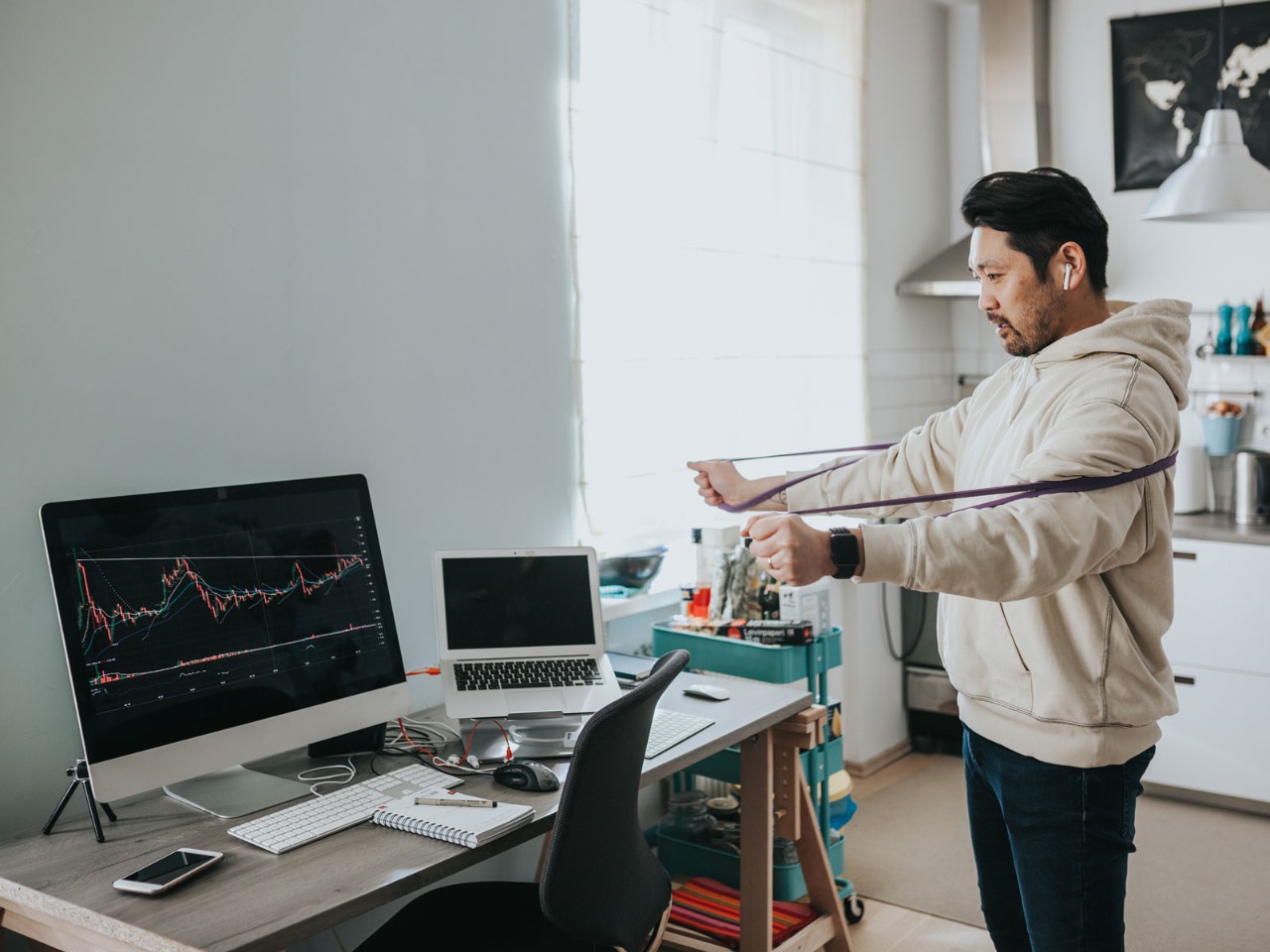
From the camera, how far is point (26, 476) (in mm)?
1933

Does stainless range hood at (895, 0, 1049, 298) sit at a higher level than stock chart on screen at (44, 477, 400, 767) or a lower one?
higher

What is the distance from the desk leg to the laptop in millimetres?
346

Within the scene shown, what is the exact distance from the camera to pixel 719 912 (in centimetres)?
281

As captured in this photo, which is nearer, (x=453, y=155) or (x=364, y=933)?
(x=364, y=933)

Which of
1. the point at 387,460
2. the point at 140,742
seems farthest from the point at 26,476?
the point at 387,460

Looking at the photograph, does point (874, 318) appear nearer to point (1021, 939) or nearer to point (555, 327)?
point (555, 327)

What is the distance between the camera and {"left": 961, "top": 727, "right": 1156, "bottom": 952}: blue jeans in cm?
185

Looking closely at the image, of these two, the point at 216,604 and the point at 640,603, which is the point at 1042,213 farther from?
the point at 640,603

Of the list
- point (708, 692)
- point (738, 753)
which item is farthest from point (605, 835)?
point (738, 753)

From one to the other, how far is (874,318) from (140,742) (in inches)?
120

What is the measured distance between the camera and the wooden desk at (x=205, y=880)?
1531 millimetres

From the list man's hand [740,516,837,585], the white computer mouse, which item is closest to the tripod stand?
man's hand [740,516,837,585]

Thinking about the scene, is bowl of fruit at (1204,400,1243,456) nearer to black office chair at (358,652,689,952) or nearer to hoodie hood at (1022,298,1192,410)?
hoodie hood at (1022,298,1192,410)

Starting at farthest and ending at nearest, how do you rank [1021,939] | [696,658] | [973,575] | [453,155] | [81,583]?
[696,658], [453,155], [1021,939], [81,583], [973,575]
